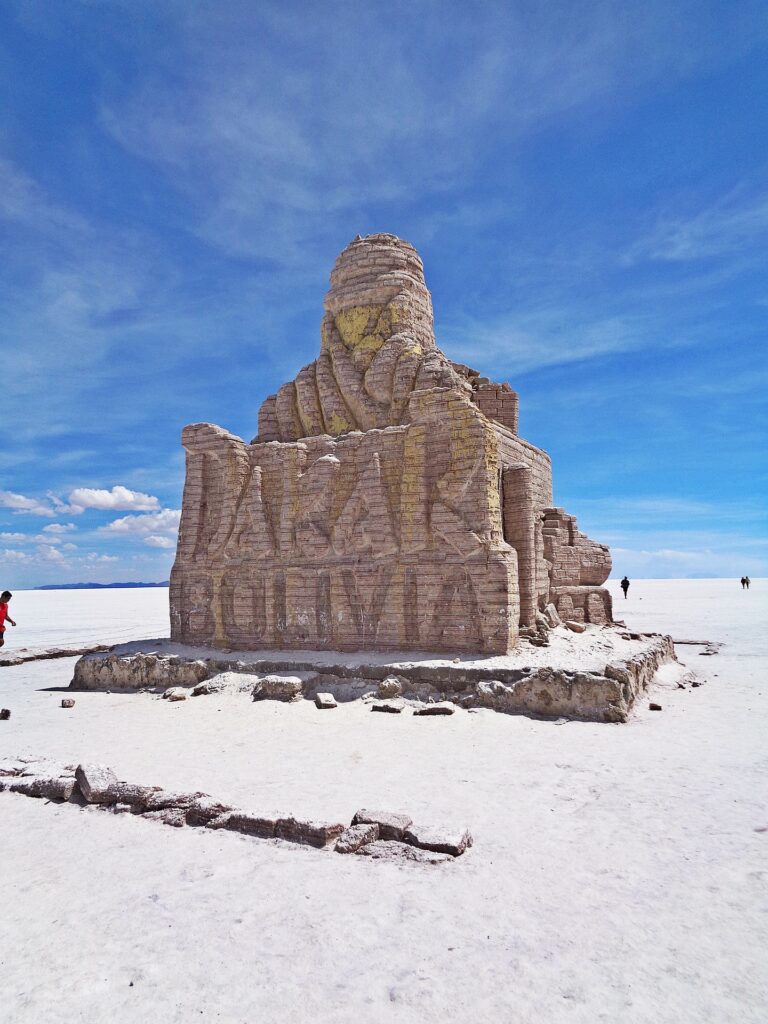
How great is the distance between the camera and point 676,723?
9.88 meters

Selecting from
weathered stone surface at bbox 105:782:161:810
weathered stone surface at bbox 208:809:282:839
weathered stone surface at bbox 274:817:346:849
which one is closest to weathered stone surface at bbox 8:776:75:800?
weathered stone surface at bbox 105:782:161:810

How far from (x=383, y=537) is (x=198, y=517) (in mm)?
5307

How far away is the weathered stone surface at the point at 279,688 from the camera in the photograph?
1167 centimetres

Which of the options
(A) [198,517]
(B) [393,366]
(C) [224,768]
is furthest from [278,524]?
(C) [224,768]

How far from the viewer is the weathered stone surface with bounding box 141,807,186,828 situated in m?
6.49

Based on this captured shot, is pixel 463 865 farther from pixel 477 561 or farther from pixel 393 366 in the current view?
pixel 393 366

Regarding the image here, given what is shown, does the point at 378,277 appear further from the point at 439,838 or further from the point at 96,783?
the point at 439,838

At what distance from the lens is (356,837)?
575 centimetres

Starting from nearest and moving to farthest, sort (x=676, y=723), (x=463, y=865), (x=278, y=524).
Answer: (x=463, y=865) → (x=676, y=723) → (x=278, y=524)

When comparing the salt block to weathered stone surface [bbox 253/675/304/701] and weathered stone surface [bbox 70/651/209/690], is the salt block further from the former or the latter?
weathered stone surface [bbox 70/651/209/690]

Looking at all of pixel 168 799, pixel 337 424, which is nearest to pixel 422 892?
pixel 168 799

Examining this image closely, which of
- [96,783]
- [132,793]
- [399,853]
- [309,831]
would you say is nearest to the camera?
[399,853]

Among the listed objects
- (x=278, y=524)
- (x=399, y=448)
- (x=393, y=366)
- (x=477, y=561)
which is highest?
(x=393, y=366)

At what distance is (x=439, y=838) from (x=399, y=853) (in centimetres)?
38
